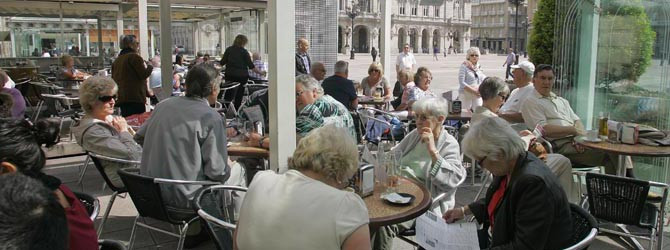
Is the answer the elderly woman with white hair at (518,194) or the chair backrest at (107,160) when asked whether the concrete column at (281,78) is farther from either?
the elderly woman with white hair at (518,194)

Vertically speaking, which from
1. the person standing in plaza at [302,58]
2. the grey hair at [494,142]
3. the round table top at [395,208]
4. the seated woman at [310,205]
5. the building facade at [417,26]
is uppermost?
the building facade at [417,26]

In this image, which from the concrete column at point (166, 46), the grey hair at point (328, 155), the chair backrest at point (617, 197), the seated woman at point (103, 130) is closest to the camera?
the grey hair at point (328, 155)

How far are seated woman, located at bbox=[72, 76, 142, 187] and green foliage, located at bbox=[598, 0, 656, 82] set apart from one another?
4325mm

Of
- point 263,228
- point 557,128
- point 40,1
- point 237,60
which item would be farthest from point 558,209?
point 40,1

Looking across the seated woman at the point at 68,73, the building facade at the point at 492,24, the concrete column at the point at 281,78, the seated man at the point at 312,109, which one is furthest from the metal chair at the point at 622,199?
the building facade at the point at 492,24

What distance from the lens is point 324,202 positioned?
1646mm

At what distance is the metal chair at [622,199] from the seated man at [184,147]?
2.16 metres

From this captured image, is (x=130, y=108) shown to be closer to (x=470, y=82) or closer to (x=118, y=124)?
(x=118, y=124)

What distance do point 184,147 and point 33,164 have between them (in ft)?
4.49

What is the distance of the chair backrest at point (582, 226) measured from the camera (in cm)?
205

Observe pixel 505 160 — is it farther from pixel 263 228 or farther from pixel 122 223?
pixel 122 223

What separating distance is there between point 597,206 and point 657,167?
2020 mm

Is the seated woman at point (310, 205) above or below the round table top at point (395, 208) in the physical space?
above

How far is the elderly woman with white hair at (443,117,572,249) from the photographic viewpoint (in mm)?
1959
